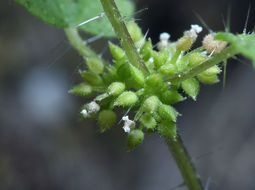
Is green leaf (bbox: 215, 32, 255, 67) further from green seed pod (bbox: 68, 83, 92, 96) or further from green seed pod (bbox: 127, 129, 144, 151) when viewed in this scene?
green seed pod (bbox: 68, 83, 92, 96)

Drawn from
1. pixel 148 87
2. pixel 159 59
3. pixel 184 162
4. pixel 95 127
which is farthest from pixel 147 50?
pixel 95 127

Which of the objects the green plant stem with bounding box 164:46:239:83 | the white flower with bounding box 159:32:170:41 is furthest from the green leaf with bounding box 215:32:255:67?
the white flower with bounding box 159:32:170:41

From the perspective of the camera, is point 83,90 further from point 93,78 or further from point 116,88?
point 116,88

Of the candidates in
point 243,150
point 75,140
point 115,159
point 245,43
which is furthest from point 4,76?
point 245,43

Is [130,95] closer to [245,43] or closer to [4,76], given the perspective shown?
[245,43]

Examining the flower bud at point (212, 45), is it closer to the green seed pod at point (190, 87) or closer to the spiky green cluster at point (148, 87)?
the spiky green cluster at point (148, 87)

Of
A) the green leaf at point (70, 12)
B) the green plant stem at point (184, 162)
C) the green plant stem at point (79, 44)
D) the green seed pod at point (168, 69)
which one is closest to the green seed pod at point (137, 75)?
the green seed pod at point (168, 69)
